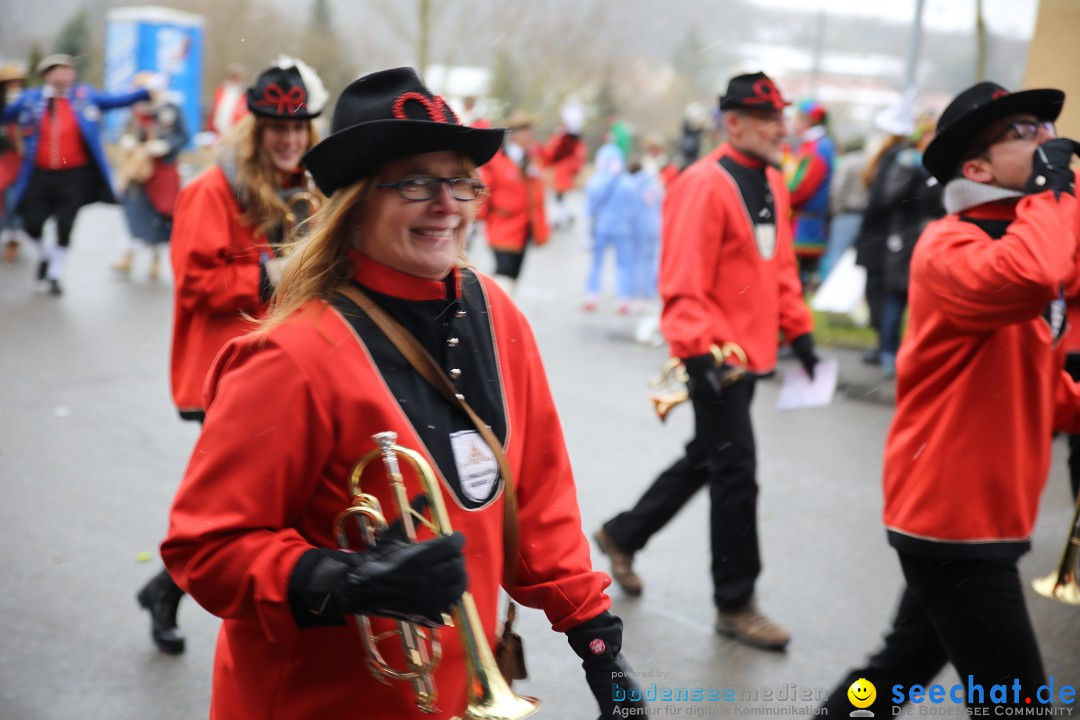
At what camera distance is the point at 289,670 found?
209cm

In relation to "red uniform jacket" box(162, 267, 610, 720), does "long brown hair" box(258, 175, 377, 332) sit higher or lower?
higher

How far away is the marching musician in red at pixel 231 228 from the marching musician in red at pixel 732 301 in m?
1.47

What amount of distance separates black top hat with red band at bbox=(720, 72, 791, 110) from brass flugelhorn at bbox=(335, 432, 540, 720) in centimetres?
306

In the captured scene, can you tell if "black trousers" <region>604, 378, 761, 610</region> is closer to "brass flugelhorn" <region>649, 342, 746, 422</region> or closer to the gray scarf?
"brass flugelhorn" <region>649, 342, 746, 422</region>

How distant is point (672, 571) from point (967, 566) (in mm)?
2484

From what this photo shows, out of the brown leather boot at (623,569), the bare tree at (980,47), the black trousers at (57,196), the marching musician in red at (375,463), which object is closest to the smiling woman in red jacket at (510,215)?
the black trousers at (57,196)

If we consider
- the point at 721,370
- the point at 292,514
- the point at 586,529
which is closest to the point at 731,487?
the point at 721,370

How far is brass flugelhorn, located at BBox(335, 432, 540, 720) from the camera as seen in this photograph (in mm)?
1985

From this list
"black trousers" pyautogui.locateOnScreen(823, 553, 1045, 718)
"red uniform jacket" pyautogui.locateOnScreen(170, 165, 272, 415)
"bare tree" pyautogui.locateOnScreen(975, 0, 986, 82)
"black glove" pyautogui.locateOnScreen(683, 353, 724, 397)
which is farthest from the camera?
"bare tree" pyautogui.locateOnScreen(975, 0, 986, 82)

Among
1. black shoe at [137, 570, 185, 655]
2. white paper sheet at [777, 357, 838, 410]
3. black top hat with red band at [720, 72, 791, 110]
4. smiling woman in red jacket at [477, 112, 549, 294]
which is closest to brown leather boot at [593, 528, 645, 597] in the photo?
white paper sheet at [777, 357, 838, 410]

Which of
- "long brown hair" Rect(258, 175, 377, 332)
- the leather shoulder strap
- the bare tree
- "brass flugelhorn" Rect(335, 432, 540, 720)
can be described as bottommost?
"brass flugelhorn" Rect(335, 432, 540, 720)

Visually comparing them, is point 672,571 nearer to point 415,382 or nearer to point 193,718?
point 193,718

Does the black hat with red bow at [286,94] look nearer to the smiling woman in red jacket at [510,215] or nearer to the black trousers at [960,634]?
the black trousers at [960,634]

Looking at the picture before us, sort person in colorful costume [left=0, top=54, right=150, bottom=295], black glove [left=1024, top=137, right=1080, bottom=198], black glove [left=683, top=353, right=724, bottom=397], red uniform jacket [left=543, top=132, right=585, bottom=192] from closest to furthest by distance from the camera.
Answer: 1. black glove [left=1024, top=137, right=1080, bottom=198]
2. black glove [left=683, top=353, right=724, bottom=397]
3. person in colorful costume [left=0, top=54, right=150, bottom=295]
4. red uniform jacket [left=543, top=132, right=585, bottom=192]
